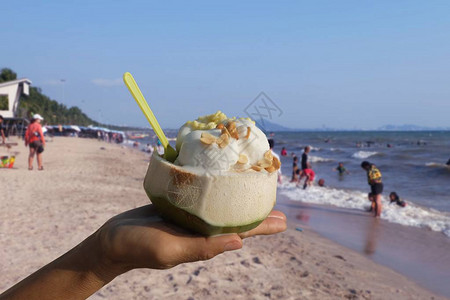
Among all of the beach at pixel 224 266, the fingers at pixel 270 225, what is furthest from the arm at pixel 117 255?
the beach at pixel 224 266

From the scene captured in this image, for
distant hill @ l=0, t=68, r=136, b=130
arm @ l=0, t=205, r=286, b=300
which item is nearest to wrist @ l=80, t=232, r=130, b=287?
arm @ l=0, t=205, r=286, b=300

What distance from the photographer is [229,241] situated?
5.59 ft

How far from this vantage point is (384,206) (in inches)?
474

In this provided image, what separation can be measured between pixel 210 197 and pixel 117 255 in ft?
1.61

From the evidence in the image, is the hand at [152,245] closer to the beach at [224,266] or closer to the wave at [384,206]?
the beach at [224,266]

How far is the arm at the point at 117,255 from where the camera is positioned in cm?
162

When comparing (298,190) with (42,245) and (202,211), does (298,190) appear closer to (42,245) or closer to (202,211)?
(42,245)

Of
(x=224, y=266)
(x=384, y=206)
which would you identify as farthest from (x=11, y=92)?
(x=224, y=266)

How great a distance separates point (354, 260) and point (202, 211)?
594 cm

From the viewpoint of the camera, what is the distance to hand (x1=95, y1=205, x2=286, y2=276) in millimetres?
1605

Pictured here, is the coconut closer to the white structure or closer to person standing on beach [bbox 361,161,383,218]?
person standing on beach [bbox 361,161,383,218]

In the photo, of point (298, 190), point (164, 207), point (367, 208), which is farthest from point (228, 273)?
point (298, 190)

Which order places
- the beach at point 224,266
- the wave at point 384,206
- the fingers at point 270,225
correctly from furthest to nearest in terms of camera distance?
the wave at point 384,206 < the beach at point 224,266 < the fingers at point 270,225

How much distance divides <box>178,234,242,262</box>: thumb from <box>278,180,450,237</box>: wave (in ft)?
30.3
